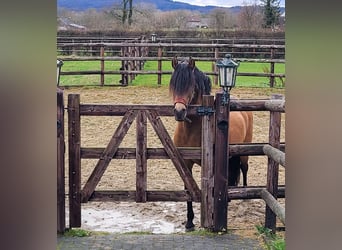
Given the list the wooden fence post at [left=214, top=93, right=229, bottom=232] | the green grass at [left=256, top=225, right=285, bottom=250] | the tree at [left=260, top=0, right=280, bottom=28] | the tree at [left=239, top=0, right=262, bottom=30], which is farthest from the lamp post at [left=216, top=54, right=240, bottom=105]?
the tree at [left=239, top=0, right=262, bottom=30]

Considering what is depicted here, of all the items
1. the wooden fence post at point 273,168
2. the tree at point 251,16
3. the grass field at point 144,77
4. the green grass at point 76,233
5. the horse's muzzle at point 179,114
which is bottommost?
the green grass at point 76,233

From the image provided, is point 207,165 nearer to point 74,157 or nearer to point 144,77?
point 74,157

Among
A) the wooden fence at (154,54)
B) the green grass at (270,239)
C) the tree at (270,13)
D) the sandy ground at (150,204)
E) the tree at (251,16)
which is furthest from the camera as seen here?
the tree at (251,16)

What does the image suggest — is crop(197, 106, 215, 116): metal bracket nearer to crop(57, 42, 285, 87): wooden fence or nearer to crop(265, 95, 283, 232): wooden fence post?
crop(265, 95, 283, 232): wooden fence post

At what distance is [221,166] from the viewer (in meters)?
2.38

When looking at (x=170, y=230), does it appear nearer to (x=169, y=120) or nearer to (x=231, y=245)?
(x=231, y=245)

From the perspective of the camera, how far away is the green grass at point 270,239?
7.02 ft

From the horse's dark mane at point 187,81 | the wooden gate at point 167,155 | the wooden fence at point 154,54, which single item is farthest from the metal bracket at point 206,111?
the wooden fence at point 154,54

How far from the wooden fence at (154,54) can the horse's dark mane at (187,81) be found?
4.09 m

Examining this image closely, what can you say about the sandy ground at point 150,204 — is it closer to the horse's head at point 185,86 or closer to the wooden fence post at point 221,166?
the wooden fence post at point 221,166

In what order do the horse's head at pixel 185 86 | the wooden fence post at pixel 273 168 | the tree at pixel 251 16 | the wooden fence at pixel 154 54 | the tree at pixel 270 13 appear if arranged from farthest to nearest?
the tree at pixel 251 16, the tree at pixel 270 13, the wooden fence at pixel 154 54, the horse's head at pixel 185 86, the wooden fence post at pixel 273 168

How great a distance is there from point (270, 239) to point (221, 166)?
41 cm

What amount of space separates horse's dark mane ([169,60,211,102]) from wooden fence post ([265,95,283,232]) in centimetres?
42
